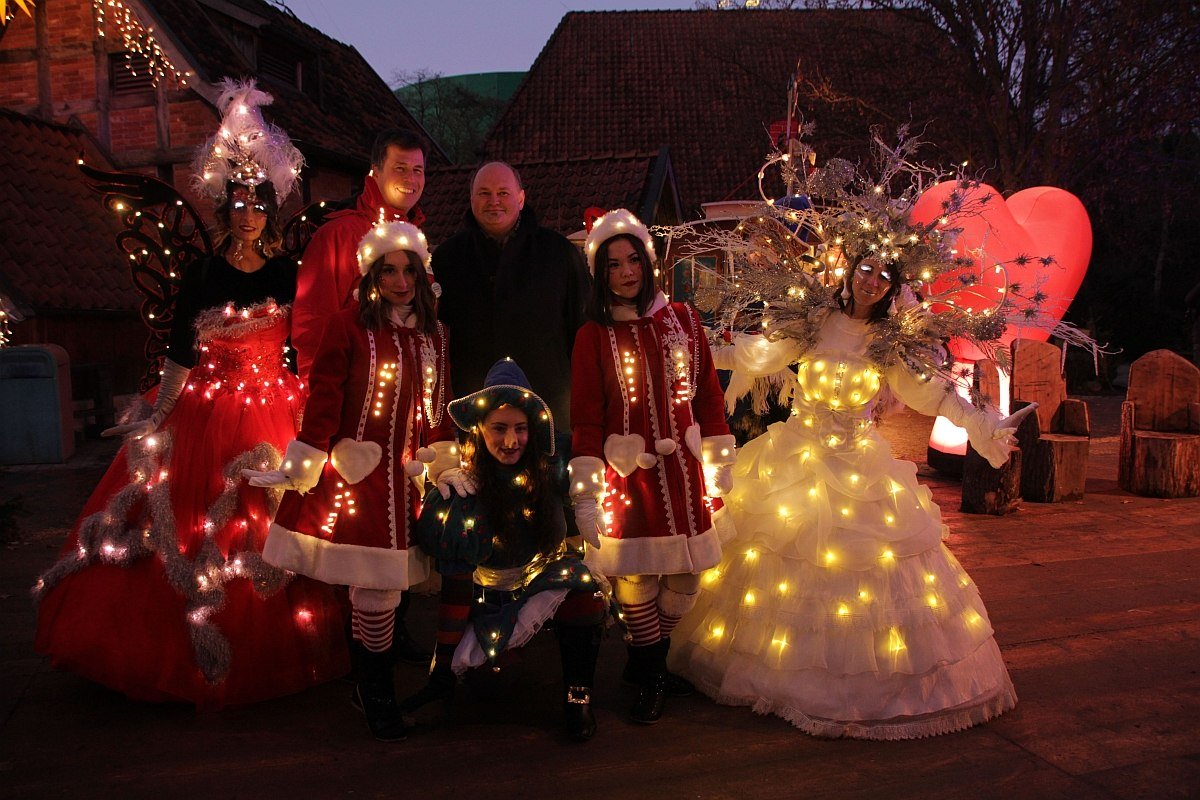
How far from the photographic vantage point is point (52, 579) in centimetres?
362

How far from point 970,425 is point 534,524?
1862 millimetres

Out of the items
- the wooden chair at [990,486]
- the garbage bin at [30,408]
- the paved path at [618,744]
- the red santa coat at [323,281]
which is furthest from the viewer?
the garbage bin at [30,408]

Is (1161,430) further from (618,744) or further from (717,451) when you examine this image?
(618,744)

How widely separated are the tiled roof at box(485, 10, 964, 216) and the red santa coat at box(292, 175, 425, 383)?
12.8 m

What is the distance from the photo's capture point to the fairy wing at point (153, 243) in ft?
13.5

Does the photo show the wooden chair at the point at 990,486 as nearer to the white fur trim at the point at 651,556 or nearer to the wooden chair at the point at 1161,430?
the wooden chair at the point at 1161,430

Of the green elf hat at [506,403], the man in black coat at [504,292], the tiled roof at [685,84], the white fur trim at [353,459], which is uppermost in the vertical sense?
the tiled roof at [685,84]

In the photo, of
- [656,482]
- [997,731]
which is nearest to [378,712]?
[656,482]

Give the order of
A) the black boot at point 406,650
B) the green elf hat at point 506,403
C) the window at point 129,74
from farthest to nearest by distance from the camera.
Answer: the window at point 129,74, the black boot at point 406,650, the green elf hat at point 506,403

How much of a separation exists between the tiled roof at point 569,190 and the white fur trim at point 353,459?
783cm

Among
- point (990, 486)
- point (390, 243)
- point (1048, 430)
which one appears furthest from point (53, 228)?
point (1048, 430)

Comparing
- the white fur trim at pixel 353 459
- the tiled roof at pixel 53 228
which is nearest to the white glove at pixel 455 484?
the white fur trim at pixel 353 459

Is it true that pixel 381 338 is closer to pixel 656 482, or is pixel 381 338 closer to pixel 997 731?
pixel 656 482

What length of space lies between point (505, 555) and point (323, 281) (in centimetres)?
146
